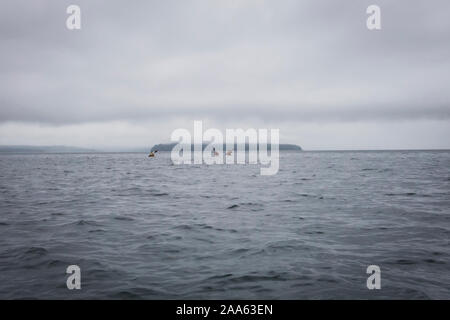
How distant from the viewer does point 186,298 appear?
19.9 ft

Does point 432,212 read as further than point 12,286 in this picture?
Yes

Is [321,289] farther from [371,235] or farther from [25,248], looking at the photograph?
[25,248]

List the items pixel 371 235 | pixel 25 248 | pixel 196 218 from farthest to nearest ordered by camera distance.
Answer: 1. pixel 196 218
2. pixel 371 235
3. pixel 25 248

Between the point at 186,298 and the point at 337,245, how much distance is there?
17.0ft

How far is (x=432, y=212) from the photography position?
13688 mm

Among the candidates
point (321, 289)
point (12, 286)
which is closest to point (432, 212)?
point (321, 289)

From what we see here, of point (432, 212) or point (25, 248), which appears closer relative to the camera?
point (25, 248)

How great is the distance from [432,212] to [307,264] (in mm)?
9437
